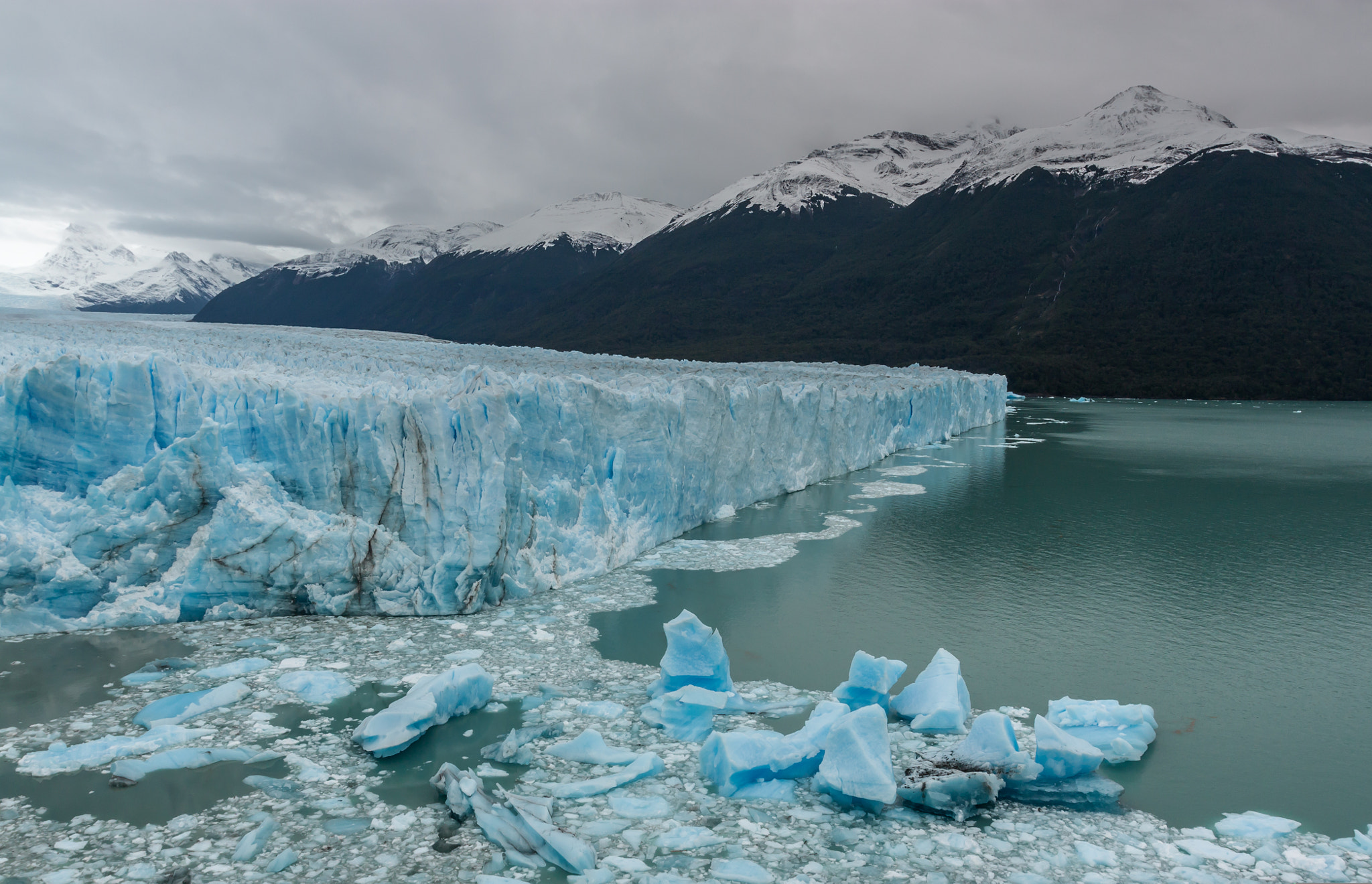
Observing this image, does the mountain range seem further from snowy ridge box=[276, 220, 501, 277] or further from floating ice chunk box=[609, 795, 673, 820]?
floating ice chunk box=[609, 795, 673, 820]

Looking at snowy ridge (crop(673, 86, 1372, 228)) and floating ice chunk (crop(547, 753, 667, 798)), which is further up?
snowy ridge (crop(673, 86, 1372, 228))

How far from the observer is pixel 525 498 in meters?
7.88

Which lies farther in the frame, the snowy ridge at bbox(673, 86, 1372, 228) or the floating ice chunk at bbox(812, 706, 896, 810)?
the snowy ridge at bbox(673, 86, 1372, 228)

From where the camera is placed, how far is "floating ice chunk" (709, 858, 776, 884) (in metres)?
3.58

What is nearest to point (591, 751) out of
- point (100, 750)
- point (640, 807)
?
point (640, 807)

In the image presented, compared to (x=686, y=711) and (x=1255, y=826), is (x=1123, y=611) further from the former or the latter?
(x=686, y=711)

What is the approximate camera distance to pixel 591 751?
15.0 ft

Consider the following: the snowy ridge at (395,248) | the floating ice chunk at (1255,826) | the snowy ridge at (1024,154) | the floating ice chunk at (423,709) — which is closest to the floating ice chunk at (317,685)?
the floating ice chunk at (423,709)

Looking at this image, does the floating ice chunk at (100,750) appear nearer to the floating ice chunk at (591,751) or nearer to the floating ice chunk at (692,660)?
the floating ice chunk at (591,751)

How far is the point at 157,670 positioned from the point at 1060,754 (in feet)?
19.0

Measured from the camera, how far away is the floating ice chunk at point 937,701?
500 cm

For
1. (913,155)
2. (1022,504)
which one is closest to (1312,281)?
(1022,504)

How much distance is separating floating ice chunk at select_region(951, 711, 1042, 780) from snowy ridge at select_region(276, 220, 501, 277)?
144 m

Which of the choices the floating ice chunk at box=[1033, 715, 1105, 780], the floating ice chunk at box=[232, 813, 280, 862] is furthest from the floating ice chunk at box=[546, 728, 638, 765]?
the floating ice chunk at box=[1033, 715, 1105, 780]
